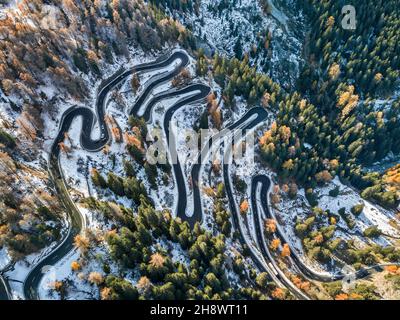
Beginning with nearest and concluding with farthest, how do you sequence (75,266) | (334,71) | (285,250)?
(75,266) < (285,250) < (334,71)

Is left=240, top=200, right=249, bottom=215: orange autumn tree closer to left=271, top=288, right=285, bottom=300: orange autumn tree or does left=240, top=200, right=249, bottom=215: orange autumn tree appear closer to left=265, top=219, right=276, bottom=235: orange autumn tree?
left=265, top=219, right=276, bottom=235: orange autumn tree

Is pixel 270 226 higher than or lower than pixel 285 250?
higher

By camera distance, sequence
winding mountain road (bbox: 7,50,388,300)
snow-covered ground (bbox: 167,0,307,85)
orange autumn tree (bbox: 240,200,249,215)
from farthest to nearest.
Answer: snow-covered ground (bbox: 167,0,307,85)
orange autumn tree (bbox: 240,200,249,215)
winding mountain road (bbox: 7,50,388,300)

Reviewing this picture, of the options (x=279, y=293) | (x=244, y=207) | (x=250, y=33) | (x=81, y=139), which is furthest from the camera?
(x=250, y=33)

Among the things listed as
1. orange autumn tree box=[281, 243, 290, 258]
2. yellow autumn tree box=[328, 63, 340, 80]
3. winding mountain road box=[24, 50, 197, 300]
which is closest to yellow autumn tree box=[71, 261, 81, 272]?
winding mountain road box=[24, 50, 197, 300]

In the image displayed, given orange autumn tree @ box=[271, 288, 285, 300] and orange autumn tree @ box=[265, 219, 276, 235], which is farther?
orange autumn tree @ box=[265, 219, 276, 235]

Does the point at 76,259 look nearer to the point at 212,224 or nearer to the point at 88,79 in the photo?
the point at 212,224

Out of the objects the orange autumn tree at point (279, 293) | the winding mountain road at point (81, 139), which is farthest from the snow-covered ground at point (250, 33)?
the orange autumn tree at point (279, 293)

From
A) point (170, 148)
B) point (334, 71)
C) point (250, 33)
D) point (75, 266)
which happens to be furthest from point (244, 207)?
point (250, 33)

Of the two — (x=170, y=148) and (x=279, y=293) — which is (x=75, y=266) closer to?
(x=170, y=148)

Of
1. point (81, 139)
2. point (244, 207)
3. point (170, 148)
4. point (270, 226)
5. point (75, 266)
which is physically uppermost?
point (170, 148)

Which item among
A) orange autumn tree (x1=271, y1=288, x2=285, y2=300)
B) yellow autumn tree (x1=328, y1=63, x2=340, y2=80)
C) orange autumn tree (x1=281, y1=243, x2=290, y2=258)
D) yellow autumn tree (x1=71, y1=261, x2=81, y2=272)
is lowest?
orange autumn tree (x1=271, y1=288, x2=285, y2=300)

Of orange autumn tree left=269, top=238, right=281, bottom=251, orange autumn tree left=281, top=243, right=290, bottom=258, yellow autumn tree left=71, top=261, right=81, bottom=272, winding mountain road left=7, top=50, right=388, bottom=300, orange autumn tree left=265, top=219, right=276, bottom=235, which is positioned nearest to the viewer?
yellow autumn tree left=71, top=261, right=81, bottom=272

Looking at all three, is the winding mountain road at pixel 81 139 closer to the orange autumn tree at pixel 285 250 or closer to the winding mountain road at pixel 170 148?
the winding mountain road at pixel 170 148
